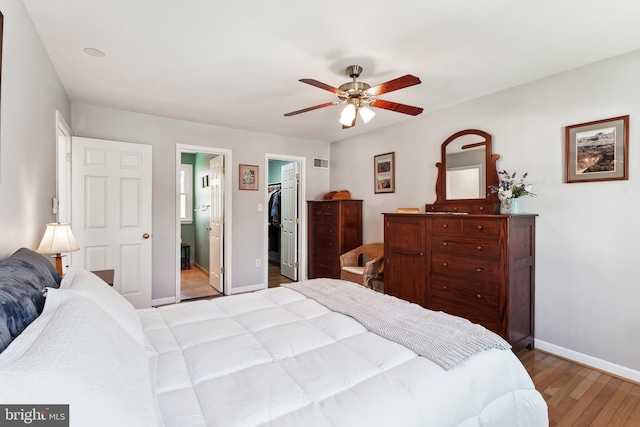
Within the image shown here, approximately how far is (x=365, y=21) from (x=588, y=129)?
80.7 inches

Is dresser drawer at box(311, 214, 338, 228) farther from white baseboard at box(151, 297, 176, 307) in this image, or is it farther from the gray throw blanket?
the gray throw blanket

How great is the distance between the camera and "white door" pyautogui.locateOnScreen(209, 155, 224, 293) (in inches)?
177

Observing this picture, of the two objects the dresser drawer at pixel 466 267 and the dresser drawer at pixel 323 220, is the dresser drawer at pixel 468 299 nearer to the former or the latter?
the dresser drawer at pixel 466 267

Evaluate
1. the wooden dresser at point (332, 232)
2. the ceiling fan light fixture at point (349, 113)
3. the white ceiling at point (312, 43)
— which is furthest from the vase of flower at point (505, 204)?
the wooden dresser at point (332, 232)

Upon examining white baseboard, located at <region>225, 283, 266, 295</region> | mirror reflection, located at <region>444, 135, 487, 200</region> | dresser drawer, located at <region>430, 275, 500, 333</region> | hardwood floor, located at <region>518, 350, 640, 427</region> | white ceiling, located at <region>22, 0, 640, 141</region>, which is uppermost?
white ceiling, located at <region>22, 0, 640, 141</region>

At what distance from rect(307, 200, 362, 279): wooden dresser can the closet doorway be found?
0.26 meters

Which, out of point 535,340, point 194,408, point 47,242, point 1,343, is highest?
point 47,242

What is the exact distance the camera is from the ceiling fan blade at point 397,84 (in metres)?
2.03

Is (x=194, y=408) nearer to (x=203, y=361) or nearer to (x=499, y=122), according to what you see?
(x=203, y=361)

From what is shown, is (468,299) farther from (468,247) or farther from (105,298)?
(105,298)

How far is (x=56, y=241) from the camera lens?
206cm

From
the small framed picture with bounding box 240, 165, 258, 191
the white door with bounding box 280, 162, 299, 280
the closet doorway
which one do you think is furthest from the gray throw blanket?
the white door with bounding box 280, 162, 299, 280

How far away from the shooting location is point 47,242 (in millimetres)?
2041

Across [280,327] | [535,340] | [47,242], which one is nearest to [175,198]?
[47,242]
